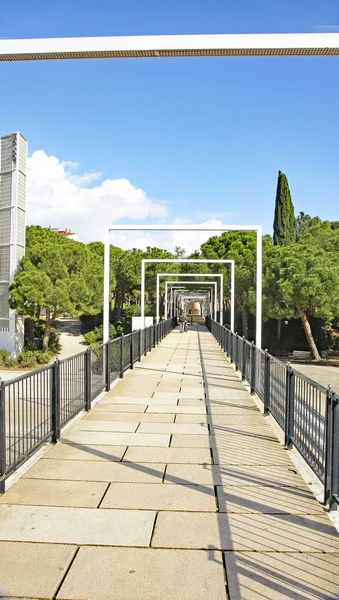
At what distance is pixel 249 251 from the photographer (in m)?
38.1

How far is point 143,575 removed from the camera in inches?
120

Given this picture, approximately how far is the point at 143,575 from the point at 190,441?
3.14m

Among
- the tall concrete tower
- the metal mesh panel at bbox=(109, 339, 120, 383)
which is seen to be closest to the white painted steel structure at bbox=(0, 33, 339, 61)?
the metal mesh panel at bbox=(109, 339, 120, 383)

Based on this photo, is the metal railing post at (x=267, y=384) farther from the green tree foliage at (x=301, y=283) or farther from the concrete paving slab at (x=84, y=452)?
the green tree foliage at (x=301, y=283)

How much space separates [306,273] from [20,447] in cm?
2837

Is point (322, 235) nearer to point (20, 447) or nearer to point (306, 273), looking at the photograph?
point (306, 273)

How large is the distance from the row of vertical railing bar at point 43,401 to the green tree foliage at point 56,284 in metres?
20.3

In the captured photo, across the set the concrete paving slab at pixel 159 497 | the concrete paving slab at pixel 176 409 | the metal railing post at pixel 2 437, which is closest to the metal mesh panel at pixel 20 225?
the concrete paving slab at pixel 176 409

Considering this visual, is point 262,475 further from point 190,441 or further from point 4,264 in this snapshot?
point 4,264

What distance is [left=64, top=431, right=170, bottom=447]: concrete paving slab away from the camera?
19.7 feet

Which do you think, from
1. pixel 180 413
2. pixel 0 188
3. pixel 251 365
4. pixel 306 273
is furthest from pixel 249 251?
pixel 180 413

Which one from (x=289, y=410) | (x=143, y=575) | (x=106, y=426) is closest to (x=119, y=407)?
(x=106, y=426)

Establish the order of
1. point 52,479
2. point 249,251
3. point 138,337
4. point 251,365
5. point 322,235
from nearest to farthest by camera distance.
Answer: point 52,479, point 251,365, point 138,337, point 249,251, point 322,235

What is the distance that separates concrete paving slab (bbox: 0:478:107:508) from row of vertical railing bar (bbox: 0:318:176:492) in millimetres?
156
